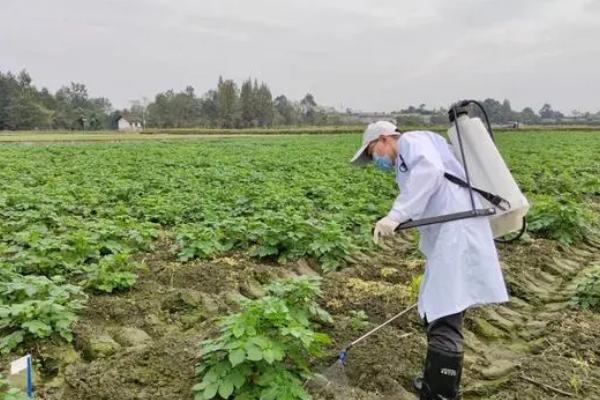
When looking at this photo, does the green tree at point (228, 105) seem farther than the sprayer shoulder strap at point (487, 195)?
Yes

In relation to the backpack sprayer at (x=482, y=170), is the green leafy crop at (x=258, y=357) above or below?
below

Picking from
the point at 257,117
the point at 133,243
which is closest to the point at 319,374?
the point at 133,243

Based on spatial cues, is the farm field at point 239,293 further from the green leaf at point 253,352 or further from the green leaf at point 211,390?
the green leaf at point 253,352

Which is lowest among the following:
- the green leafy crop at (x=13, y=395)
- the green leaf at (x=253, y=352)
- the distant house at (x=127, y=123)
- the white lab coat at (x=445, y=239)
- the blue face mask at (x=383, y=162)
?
the distant house at (x=127, y=123)

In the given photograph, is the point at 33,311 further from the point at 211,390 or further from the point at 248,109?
the point at 248,109

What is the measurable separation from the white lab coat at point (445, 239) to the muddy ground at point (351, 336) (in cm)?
82

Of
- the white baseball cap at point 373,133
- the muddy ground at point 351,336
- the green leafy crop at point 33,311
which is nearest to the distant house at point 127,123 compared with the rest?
the muddy ground at point 351,336

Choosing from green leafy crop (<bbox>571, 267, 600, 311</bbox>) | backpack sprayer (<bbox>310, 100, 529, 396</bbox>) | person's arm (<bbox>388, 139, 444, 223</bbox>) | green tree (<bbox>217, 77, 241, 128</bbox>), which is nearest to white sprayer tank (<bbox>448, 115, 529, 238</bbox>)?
backpack sprayer (<bbox>310, 100, 529, 396</bbox>)

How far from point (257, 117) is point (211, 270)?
90.9m

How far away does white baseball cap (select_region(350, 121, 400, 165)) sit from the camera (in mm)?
3471

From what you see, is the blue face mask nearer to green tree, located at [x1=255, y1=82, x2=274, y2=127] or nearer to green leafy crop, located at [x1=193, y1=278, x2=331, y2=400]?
green leafy crop, located at [x1=193, y1=278, x2=331, y2=400]

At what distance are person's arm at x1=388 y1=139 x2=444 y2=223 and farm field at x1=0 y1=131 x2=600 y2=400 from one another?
1.21 m

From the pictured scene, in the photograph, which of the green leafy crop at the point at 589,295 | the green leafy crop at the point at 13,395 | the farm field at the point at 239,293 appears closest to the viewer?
the green leafy crop at the point at 13,395

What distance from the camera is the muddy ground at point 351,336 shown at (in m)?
3.60
